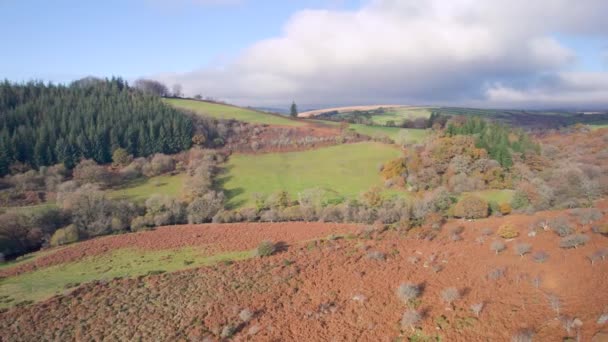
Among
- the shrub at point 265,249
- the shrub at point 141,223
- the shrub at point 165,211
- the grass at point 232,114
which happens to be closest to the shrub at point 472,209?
the shrub at point 265,249

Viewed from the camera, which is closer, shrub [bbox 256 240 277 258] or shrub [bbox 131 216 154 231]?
shrub [bbox 256 240 277 258]

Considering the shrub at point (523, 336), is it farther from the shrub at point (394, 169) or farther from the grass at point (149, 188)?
the grass at point (149, 188)

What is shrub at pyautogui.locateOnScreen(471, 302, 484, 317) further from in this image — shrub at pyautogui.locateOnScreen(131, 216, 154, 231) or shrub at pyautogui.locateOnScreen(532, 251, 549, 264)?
shrub at pyautogui.locateOnScreen(131, 216, 154, 231)

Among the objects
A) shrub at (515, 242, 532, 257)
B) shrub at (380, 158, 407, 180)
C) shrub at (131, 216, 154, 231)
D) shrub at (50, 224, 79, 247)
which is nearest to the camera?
shrub at (515, 242, 532, 257)

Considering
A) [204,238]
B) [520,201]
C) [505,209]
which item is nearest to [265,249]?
[204,238]

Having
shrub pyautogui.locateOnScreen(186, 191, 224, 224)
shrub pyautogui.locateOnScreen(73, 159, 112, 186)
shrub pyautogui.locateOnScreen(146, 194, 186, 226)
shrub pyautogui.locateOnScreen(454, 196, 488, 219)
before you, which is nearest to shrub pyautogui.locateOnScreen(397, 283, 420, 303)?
shrub pyautogui.locateOnScreen(454, 196, 488, 219)

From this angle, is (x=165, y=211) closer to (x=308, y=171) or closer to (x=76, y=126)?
(x=308, y=171)
